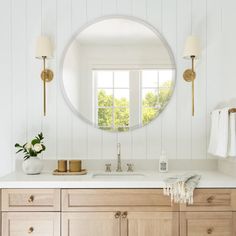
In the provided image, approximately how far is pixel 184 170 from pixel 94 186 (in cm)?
86

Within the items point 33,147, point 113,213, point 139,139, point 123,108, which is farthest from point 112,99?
point 113,213

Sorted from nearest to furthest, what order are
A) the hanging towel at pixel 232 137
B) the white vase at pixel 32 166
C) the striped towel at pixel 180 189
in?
1. the striped towel at pixel 180 189
2. the hanging towel at pixel 232 137
3. the white vase at pixel 32 166

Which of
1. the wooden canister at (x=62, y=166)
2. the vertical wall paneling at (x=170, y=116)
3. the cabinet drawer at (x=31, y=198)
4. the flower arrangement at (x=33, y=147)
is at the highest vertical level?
the vertical wall paneling at (x=170, y=116)

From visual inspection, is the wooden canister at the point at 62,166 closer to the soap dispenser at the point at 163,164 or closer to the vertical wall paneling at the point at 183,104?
the soap dispenser at the point at 163,164

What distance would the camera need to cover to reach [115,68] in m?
2.81

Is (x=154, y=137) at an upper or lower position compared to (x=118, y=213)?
upper

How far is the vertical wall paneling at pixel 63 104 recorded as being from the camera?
9.20ft

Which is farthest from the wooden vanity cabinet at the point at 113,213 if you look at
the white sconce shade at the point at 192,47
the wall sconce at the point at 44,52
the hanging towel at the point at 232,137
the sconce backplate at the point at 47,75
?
the white sconce shade at the point at 192,47

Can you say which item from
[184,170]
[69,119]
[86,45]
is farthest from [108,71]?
[184,170]

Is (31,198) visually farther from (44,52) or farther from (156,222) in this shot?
(44,52)

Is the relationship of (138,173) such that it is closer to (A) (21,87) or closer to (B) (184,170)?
(B) (184,170)

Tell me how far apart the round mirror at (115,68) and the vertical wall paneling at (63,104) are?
0.05 metres

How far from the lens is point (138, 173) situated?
2.64 m

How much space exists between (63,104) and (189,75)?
1029 millimetres
